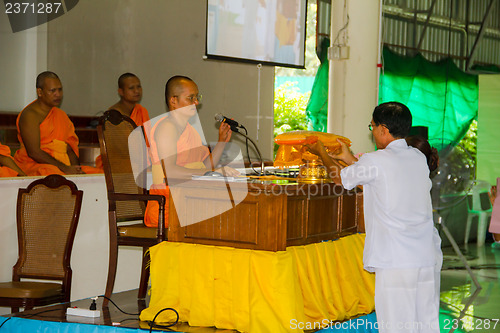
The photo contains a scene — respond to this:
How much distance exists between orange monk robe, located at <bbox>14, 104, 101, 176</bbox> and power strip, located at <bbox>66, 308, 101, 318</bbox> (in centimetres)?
238

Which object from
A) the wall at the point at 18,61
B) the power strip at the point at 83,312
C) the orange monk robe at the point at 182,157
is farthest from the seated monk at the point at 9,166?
the power strip at the point at 83,312

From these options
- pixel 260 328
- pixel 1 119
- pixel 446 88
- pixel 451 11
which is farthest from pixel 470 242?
pixel 260 328

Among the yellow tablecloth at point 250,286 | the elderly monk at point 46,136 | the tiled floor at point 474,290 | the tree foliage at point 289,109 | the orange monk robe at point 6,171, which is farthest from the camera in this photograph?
the tree foliage at point 289,109

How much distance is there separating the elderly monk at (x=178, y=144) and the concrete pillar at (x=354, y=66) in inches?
95.4

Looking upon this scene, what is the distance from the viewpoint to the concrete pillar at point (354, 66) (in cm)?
624

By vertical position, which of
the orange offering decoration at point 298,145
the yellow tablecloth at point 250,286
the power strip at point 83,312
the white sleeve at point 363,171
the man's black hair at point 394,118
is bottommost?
the power strip at point 83,312

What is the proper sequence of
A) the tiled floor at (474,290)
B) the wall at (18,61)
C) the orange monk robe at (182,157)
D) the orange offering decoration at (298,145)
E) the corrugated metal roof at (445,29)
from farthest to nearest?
the corrugated metal roof at (445,29)
the wall at (18,61)
the tiled floor at (474,290)
the orange monk robe at (182,157)
the orange offering decoration at (298,145)

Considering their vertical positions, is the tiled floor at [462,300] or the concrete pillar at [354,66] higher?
the concrete pillar at [354,66]

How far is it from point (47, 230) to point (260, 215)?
1389mm

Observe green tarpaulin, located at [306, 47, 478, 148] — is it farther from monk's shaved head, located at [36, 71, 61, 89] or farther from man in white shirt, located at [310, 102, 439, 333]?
man in white shirt, located at [310, 102, 439, 333]

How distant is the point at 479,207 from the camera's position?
29.5 ft

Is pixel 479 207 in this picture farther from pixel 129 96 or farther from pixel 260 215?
pixel 260 215
